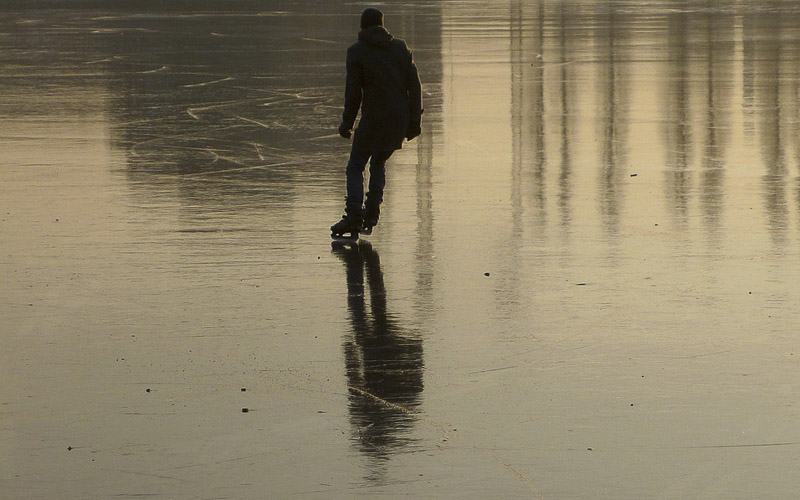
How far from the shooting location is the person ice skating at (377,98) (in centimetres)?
1153

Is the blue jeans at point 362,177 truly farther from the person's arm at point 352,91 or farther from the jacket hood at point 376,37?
the jacket hood at point 376,37

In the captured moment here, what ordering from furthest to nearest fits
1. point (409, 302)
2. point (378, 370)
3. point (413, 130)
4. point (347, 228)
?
point (413, 130) → point (347, 228) → point (409, 302) → point (378, 370)

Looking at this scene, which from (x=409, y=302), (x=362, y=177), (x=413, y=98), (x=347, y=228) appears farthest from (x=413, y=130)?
(x=409, y=302)

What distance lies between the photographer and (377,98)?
11617 mm

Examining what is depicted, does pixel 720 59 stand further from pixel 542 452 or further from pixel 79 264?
pixel 542 452

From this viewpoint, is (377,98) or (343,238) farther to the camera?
(377,98)

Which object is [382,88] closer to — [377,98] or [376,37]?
[377,98]

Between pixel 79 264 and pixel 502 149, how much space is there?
20.8ft

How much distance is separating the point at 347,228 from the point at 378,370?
140 inches

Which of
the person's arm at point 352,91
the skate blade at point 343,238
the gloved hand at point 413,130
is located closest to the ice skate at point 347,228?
the skate blade at point 343,238

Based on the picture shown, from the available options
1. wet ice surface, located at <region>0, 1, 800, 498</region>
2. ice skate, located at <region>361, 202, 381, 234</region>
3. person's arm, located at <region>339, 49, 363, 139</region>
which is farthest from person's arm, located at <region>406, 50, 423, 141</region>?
wet ice surface, located at <region>0, 1, 800, 498</region>

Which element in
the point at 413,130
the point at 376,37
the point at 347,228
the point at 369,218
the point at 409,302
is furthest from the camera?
the point at 413,130

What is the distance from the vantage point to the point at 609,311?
892 centimetres

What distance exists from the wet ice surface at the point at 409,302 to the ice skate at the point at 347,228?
0.36 ft
